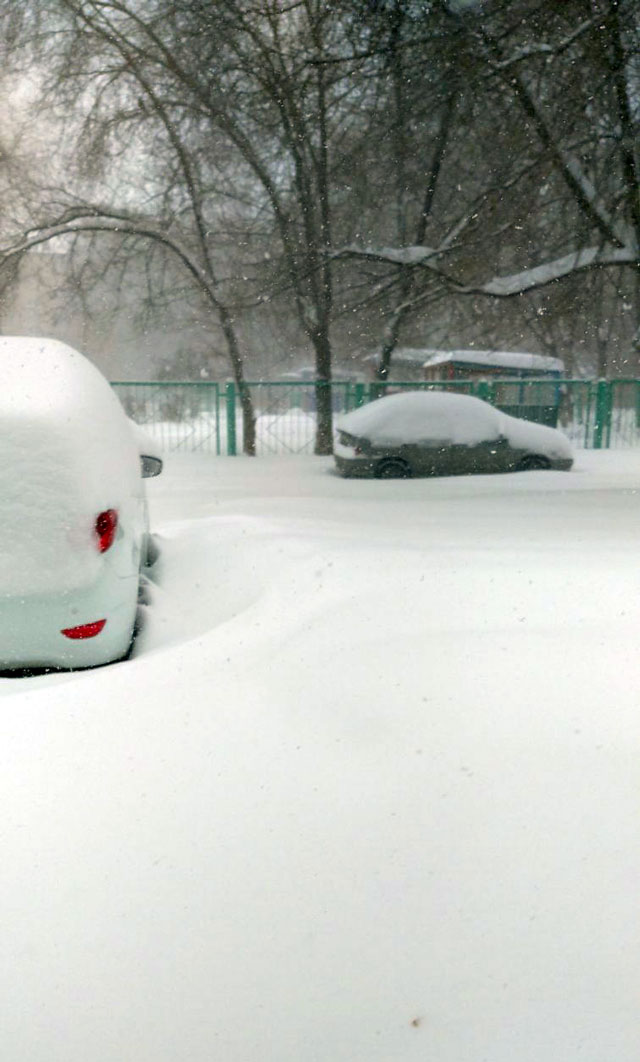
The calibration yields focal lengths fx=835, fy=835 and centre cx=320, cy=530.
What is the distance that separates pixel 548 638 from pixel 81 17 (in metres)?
16.0

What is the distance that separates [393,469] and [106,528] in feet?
28.3

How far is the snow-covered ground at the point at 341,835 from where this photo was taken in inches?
71.5

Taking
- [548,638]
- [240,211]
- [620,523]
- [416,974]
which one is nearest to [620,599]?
[548,638]

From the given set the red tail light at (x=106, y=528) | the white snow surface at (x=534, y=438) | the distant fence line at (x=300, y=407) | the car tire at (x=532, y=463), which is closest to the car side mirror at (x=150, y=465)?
the red tail light at (x=106, y=528)

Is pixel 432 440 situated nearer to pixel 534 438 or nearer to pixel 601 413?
pixel 534 438

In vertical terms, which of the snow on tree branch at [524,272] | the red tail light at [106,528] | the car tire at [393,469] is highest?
the snow on tree branch at [524,272]

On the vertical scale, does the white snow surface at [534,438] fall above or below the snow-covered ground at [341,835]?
above

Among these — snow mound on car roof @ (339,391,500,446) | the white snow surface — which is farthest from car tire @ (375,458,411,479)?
the white snow surface

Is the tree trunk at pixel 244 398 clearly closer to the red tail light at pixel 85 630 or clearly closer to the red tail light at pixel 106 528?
the red tail light at pixel 106 528

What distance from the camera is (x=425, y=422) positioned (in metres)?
11.9

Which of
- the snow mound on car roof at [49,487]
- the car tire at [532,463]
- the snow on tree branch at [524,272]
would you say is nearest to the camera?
the snow mound on car roof at [49,487]

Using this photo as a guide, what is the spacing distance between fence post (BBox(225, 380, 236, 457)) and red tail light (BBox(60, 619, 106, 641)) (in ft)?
44.6

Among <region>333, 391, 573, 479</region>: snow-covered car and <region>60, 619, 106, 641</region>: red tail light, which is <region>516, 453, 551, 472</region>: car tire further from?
<region>60, 619, 106, 641</region>: red tail light

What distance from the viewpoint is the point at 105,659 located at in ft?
12.2
